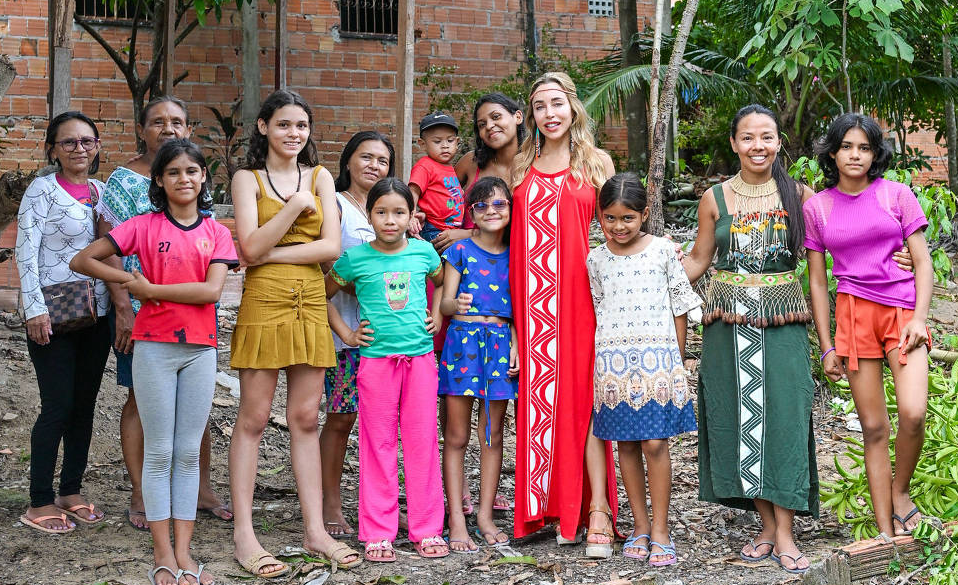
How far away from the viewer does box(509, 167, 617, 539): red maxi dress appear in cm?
406

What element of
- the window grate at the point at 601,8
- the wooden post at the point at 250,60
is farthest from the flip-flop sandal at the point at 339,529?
the window grate at the point at 601,8

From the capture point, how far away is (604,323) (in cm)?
391

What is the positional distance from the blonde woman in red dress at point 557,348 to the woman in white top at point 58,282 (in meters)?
1.82

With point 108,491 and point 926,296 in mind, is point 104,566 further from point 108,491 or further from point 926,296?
point 926,296

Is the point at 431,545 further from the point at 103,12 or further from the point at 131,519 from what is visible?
the point at 103,12

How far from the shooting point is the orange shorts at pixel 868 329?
3783mm

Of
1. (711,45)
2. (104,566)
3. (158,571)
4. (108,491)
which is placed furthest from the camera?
(711,45)

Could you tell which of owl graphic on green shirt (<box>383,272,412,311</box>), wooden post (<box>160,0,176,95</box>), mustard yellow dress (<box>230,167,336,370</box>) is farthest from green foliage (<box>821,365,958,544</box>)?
wooden post (<box>160,0,176,95</box>)

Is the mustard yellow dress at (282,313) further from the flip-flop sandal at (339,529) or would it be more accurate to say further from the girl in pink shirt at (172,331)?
the flip-flop sandal at (339,529)

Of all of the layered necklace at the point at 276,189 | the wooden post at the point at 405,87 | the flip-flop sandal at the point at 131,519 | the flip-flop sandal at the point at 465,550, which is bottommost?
the flip-flop sandal at the point at 465,550

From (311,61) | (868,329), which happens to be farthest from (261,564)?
(311,61)

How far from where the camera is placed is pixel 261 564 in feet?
12.1

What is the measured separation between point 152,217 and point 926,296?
2.98 m

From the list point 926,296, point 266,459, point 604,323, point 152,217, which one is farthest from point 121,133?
point 926,296
